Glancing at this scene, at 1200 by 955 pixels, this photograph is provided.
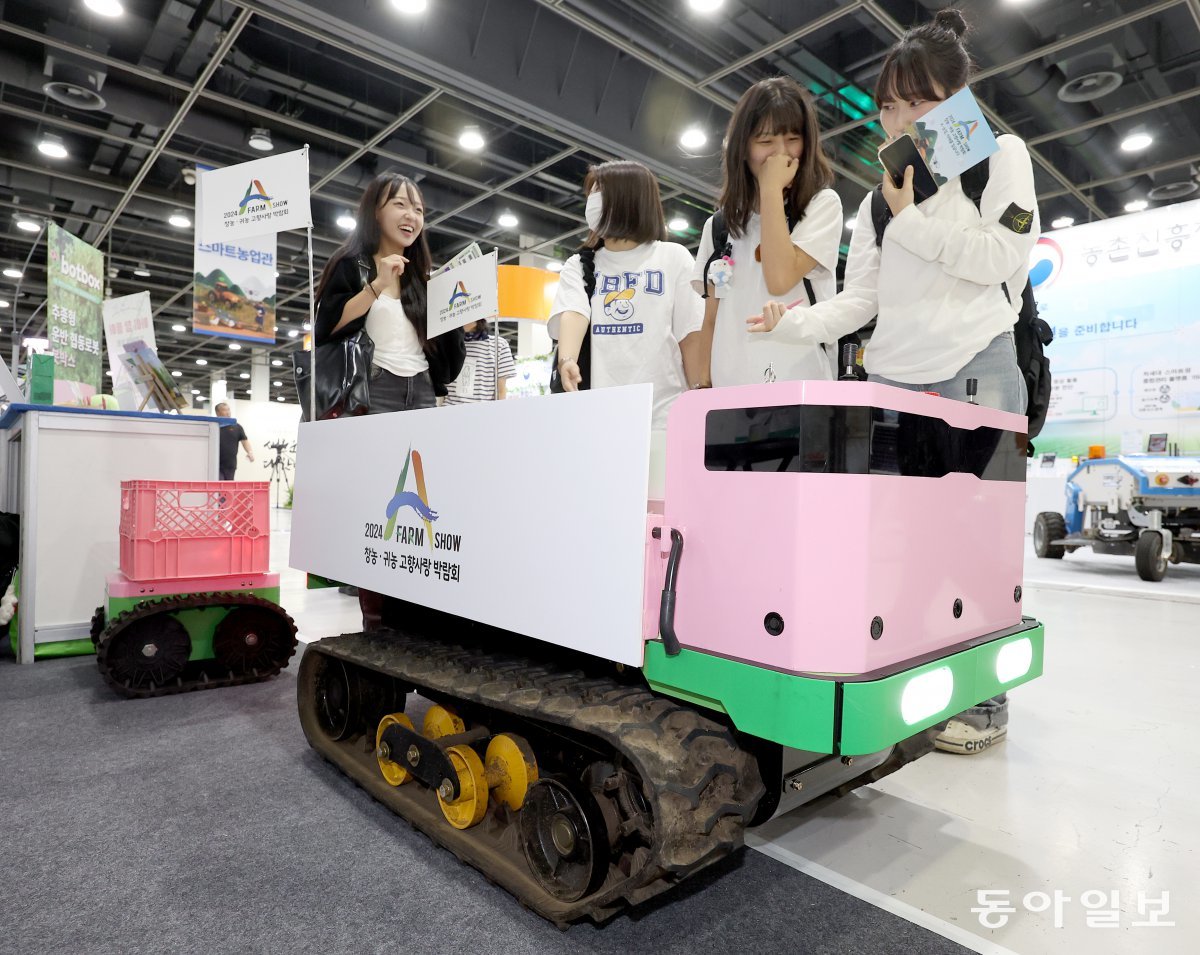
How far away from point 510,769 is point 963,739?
1461 mm

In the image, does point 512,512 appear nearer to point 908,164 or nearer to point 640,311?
point 640,311

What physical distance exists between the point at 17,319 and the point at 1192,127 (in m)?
22.0

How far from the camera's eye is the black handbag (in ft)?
7.74

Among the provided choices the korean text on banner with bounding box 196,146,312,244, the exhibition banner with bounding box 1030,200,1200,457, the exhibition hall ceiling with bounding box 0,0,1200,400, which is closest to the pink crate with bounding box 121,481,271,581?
the korean text on banner with bounding box 196,146,312,244

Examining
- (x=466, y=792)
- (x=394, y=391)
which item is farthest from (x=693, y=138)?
(x=466, y=792)

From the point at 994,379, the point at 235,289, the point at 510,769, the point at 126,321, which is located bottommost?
the point at 510,769

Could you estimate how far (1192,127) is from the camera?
740 cm

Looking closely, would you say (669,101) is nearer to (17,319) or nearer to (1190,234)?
(1190,234)

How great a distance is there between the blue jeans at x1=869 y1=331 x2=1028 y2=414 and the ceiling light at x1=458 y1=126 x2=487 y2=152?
7017 mm

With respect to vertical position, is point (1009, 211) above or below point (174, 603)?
above

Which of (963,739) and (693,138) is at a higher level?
(693,138)

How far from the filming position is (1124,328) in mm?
7473

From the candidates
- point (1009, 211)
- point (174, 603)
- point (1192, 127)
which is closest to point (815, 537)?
point (1009, 211)

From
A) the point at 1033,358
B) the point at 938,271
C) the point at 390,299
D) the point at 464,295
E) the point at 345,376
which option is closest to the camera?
the point at 938,271
